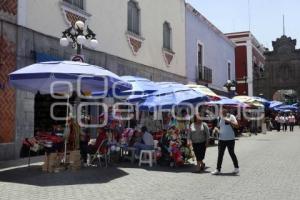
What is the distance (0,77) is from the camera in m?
11.9

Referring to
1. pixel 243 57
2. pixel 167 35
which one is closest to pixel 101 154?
pixel 167 35

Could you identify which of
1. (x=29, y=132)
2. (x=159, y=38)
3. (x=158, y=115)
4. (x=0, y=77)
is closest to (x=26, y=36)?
(x=0, y=77)

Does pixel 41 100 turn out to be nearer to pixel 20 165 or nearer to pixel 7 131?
pixel 7 131

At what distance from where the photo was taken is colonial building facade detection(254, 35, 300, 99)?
55.8 m

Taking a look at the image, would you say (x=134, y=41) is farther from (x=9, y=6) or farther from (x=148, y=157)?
(x=148, y=157)

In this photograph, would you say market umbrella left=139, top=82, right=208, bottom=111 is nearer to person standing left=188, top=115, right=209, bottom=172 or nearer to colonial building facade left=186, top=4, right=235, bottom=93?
person standing left=188, top=115, right=209, bottom=172

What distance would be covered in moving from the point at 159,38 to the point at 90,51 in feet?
24.7

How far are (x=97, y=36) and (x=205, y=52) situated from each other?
15.6m

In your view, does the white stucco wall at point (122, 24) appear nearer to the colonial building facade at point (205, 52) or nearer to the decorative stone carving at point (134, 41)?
the decorative stone carving at point (134, 41)

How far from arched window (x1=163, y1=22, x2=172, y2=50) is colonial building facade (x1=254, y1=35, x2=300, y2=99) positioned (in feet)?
108

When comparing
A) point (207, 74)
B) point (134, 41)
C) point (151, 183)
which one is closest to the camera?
point (151, 183)

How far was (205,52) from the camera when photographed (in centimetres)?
3145

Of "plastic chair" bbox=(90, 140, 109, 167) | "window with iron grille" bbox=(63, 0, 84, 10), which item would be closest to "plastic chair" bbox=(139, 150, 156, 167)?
"plastic chair" bbox=(90, 140, 109, 167)

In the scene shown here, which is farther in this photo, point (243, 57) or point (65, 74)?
point (243, 57)
